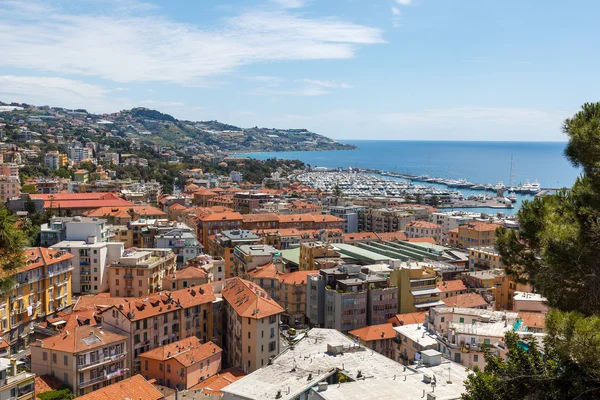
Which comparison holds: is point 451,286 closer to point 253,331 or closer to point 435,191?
point 253,331

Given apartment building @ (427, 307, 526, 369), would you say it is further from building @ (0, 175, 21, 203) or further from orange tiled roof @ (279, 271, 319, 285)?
building @ (0, 175, 21, 203)

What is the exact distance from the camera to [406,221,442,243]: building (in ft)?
190

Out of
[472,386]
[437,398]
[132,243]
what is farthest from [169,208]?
[472,386]

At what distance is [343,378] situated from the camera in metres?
19.4

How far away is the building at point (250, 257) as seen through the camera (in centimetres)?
→ 3550

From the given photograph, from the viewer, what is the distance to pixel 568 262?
905 cm

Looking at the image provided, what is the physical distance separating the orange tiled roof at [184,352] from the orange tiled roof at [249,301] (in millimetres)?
2149

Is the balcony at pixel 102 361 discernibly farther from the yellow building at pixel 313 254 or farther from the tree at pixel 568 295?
the tree at pixel 568 295

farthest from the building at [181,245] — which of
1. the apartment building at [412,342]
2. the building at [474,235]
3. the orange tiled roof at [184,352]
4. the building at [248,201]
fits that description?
the building at [248,201]

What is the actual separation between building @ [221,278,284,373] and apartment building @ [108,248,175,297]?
26.0 feet

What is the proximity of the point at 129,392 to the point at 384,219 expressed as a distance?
4731 cm

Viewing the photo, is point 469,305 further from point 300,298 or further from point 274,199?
point 274,199

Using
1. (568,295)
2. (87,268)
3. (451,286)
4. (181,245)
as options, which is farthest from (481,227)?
(568,295)

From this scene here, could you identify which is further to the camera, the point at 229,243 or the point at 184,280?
the point at 229,243
